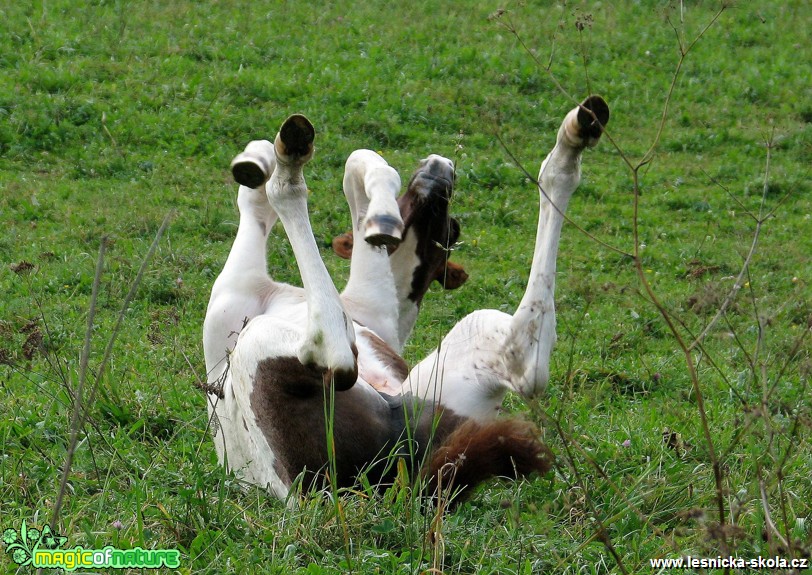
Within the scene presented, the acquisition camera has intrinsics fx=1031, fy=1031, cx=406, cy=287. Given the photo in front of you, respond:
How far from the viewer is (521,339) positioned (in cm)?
356

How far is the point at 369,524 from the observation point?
120 inches

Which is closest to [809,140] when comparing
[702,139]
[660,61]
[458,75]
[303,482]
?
[702,139]

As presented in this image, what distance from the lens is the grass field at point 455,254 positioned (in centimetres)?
304

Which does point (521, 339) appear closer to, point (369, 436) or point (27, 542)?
point (369, 436)

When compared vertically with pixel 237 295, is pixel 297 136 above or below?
above

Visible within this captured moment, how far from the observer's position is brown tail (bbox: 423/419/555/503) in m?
3.17

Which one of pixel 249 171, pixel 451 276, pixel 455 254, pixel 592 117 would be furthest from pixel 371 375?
pixel 455 254

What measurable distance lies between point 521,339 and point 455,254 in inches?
168

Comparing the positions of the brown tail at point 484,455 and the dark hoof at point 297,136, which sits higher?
the dark hoof at point 297,136

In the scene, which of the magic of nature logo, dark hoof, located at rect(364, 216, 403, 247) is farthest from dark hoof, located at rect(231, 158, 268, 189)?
the magic of nature logo

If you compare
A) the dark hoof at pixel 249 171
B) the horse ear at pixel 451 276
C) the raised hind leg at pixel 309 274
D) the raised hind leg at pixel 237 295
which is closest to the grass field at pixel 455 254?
the raised hind leg at pixel 237 295

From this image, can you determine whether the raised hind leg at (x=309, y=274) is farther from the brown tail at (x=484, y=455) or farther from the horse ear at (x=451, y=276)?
the horse ear at (x=451, y=276)

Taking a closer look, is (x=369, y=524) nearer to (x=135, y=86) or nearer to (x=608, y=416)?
(x=608, y=416)

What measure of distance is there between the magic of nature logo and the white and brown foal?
0.56 metres
